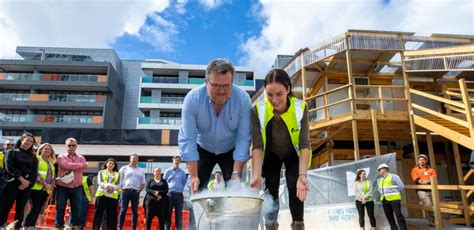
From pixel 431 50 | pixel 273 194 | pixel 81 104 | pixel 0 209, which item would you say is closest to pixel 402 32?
pixel 431 50

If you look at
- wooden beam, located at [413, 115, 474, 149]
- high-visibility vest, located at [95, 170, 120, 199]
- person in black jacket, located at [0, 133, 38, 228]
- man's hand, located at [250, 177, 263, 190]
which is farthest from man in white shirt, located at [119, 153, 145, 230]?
wooden beam, located at [413, 115, 474, 149]

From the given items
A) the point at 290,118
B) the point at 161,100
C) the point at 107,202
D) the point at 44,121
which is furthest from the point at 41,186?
the point at 161,100

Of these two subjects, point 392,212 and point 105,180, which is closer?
point 105,180

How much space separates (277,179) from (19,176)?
4363mm

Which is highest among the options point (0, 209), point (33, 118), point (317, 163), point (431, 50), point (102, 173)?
point (33, 118)

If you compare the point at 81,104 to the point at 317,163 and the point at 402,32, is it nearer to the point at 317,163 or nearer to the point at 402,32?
the point at 317,163

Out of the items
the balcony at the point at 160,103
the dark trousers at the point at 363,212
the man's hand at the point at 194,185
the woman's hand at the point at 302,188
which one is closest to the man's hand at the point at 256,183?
the woman's hand at the point at 302,188

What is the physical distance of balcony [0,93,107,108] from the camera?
4556 centimetres

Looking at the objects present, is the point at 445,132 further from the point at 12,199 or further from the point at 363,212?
the point at 12,199

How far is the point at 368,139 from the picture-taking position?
1548cm

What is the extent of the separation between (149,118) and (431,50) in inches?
1482

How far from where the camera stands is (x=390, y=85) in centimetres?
1446

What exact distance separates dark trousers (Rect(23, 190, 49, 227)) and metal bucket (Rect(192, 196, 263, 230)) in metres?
4.57

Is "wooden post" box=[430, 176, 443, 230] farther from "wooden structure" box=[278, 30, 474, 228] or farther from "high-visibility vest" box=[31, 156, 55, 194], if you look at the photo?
"high-visibility vest" box=[31, 156, 55, 194]
